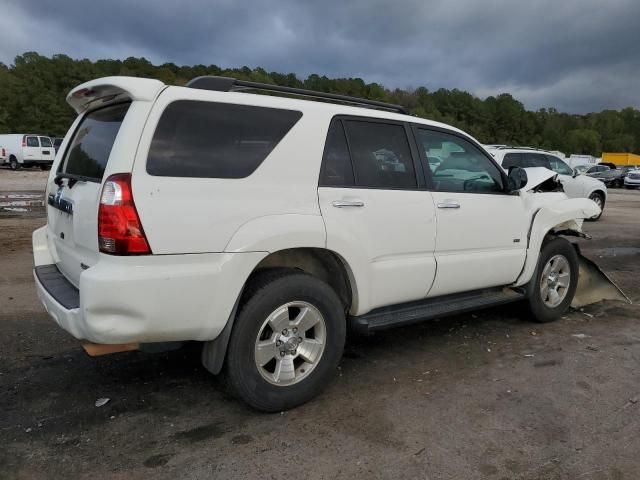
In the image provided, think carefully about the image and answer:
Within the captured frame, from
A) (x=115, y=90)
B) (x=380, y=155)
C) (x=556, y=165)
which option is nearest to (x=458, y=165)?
(x=380, y=155)

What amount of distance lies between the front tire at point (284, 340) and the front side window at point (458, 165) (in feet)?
4.60

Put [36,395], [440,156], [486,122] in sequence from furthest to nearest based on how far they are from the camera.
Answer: [486,122]
[440,156]
[36,395]

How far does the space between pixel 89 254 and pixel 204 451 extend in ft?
4.08

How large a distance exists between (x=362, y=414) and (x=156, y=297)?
57.4 inches

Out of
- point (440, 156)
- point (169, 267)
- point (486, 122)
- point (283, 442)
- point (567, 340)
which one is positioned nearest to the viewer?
point (169, 267)

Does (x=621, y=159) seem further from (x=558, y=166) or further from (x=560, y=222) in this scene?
(x=560, y=222)

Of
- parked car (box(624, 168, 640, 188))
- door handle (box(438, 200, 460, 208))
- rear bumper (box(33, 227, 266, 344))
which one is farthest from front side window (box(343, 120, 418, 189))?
parked car (box(624, 168, 640, 188))

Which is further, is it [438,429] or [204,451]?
[438,429]

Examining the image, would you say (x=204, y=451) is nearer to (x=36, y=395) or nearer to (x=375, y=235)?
(x=36, y=395)

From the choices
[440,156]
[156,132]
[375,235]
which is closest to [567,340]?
[440,156]

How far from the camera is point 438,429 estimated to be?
3.15 meters

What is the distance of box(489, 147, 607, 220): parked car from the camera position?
1273 centimetres

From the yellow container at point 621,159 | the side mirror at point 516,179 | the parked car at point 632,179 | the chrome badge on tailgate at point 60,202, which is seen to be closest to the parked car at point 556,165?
the side mirror at point 516,179

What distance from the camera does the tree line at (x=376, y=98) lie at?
64375mm
